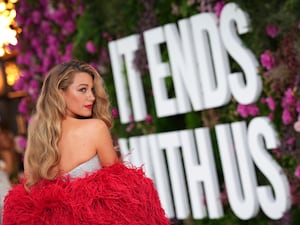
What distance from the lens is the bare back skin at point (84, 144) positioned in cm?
426

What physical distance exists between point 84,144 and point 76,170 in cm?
14

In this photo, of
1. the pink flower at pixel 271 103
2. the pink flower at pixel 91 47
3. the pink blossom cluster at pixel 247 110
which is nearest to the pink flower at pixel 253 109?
the pink blossom cluster at pixel 247 110

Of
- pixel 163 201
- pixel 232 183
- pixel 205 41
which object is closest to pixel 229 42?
pixel 205 41

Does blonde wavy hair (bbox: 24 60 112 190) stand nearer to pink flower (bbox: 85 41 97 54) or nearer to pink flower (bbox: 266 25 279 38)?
pink flower (bbox: 266 25 279 38)

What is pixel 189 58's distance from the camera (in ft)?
22.0

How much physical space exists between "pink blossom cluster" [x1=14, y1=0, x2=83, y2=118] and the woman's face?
3736mm

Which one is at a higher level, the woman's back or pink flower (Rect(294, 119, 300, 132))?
the woman's back

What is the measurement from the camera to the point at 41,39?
340 inches

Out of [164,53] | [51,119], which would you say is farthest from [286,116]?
[51,119]

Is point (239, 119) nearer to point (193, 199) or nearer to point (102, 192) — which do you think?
point (193, 199)

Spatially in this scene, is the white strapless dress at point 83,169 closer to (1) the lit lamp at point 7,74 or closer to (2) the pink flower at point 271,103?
(2) the pink flower at point 271,103

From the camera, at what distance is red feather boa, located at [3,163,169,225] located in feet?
13.5

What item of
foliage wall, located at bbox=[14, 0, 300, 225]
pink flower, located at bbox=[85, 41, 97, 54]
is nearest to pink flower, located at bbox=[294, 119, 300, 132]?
foliage wall, located at bbox=[14, 0, 300, 225]

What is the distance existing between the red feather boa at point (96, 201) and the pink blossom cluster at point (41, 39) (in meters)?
3.96
